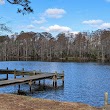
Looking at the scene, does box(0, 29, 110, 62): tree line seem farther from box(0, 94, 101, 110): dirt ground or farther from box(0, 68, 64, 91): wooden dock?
box(0, 94, 101, 110): dirt ground

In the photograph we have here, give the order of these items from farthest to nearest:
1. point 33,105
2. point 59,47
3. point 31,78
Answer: point 59,47 < point 31,78 < point 33,105

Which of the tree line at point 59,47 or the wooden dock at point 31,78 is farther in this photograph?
the tree line at point 59,47

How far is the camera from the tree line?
4601 inches

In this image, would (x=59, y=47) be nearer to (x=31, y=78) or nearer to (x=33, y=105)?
(x=31, y=78)

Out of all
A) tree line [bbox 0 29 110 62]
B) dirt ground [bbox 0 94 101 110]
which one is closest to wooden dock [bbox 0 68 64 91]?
dirt ground [bbox 0 94 101 110]

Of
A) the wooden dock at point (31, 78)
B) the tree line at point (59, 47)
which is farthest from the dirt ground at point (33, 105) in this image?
the tree line at point (59, 47)

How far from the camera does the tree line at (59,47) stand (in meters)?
117

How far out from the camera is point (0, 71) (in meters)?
40.1

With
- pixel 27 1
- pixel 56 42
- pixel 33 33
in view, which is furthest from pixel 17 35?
pixel 27 1

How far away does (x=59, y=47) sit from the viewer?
422ft

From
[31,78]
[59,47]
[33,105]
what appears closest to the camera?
[33,105]

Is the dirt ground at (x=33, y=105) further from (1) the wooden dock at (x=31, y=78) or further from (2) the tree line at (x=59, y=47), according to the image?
(2) the tree line at (x=59, y=47)

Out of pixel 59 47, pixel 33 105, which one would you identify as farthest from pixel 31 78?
pixel 59 47

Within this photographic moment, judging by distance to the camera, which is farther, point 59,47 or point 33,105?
point 59,47
